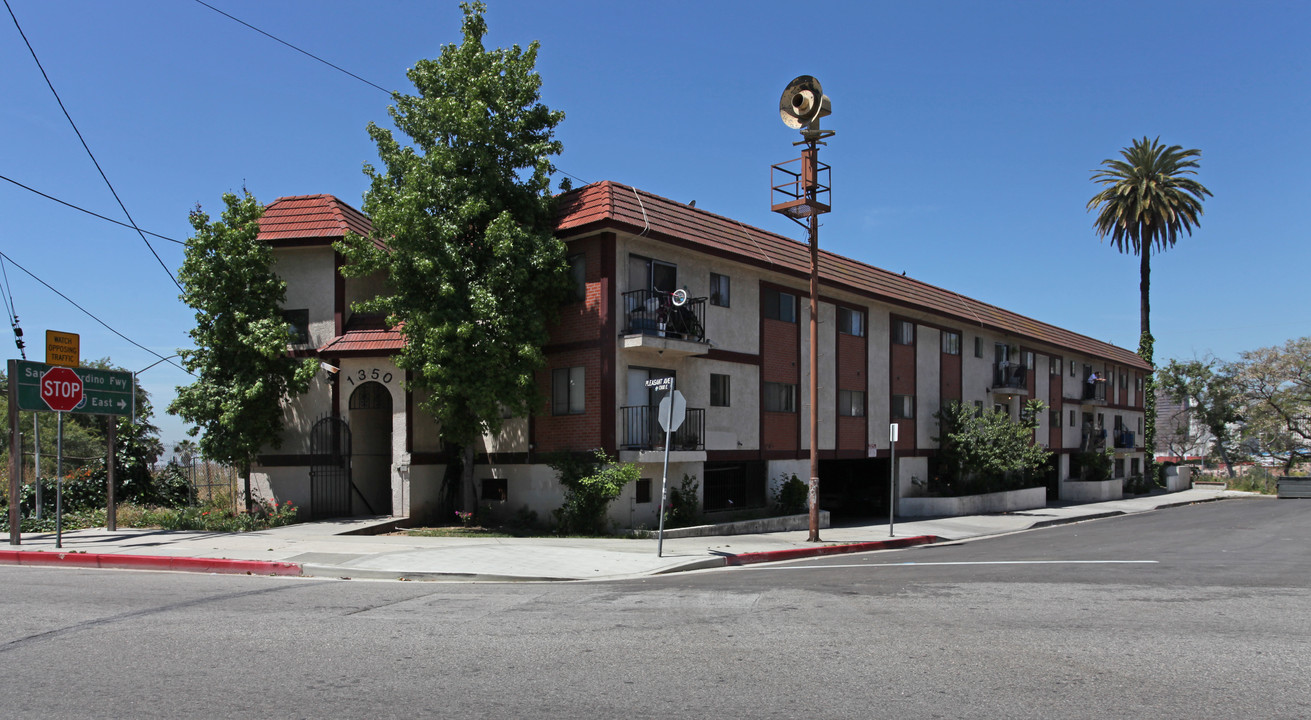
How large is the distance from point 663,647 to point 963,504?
26.4 meters

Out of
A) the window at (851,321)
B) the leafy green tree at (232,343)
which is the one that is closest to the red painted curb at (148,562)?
the leafy green tree at (232,343)

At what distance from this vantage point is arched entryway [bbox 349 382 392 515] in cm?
2330

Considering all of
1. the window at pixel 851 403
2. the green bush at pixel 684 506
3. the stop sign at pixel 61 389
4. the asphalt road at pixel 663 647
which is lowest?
the green bush at pixel 684 506

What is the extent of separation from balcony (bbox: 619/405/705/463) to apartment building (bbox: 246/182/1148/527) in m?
0.05

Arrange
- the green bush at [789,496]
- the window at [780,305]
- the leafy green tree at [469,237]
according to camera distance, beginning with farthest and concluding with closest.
A: the window at [780,305] → the green bush at [789,496] → the leafy green tree at [469,237]

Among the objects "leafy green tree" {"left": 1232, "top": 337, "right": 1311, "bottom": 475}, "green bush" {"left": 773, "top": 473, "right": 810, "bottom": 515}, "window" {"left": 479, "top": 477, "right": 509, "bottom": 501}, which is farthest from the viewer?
"leafy green tree" {"left": 1232, "top": 337, "right": 1311, "bottom": 475}

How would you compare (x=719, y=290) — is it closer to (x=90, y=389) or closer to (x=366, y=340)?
(x=366, y=340)

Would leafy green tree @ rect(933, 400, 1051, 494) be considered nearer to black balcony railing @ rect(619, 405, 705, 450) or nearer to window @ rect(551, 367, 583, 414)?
black balcony railing @ rect(619, 405, 705, 450)

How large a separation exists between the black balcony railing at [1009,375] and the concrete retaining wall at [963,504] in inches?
186

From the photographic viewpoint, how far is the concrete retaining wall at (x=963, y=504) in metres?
31.1

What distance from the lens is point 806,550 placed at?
18578mm

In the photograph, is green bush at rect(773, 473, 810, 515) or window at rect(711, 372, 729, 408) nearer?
window at rect(711, 372, 729, 408)

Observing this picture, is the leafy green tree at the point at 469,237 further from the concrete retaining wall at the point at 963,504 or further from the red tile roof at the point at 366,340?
the concrete retaining wall at the point at 963,504

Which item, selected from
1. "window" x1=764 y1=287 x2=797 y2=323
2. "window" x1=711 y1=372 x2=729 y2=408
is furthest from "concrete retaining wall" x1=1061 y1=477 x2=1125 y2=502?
"window" x1=711 y1=372 x2=729 y2=408
